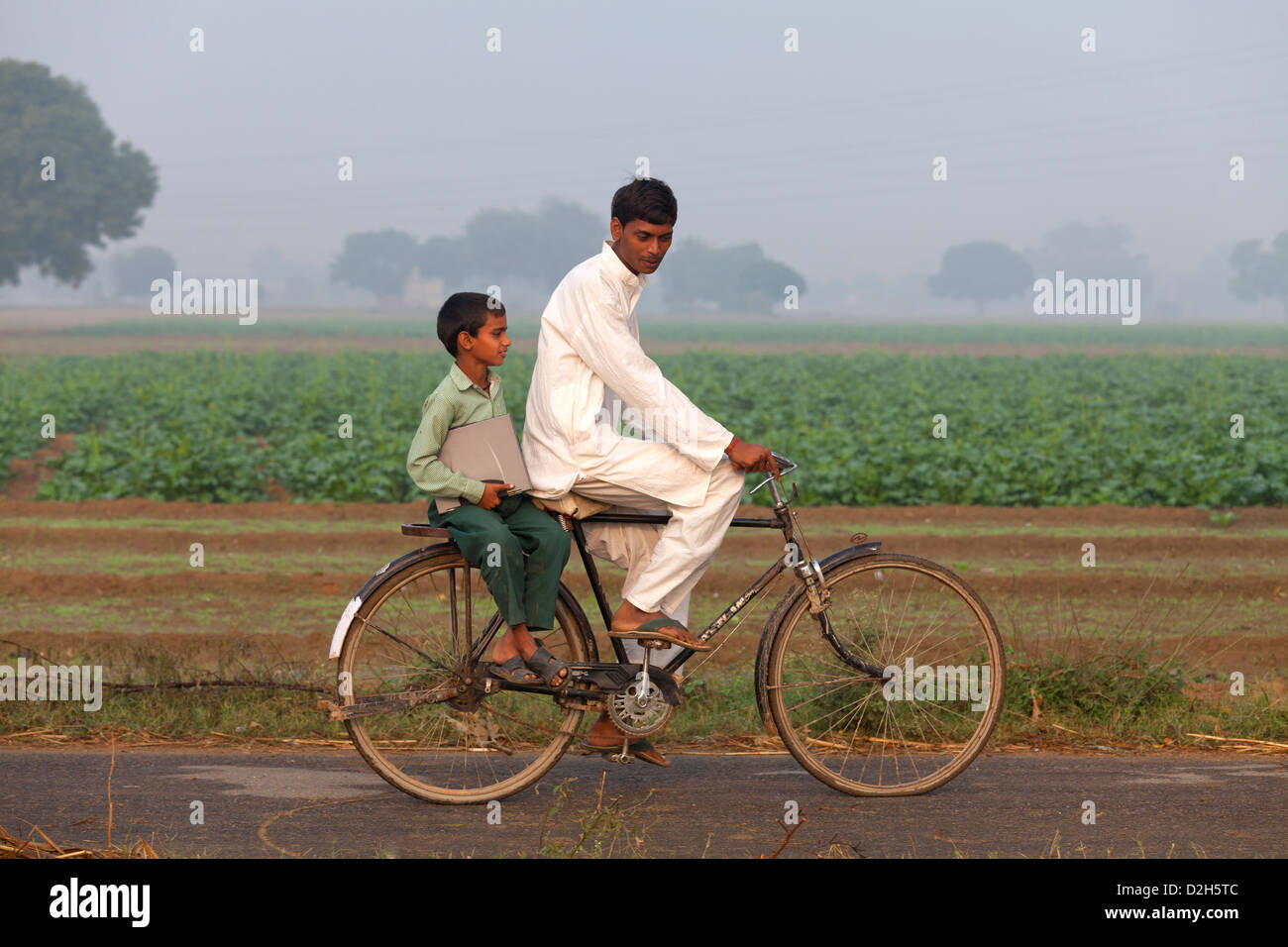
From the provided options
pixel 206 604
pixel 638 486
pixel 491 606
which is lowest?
pixel 206 604

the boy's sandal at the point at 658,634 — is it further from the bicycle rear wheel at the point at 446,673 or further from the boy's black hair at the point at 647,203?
the boy's black hair at the point at 647,203

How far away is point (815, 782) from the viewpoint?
18.2 ft

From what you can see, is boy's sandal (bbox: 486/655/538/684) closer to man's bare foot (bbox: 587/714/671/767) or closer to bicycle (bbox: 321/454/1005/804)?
bicycle (bbox: 321/454/1005/804)

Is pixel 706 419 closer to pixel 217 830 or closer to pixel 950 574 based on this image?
pixel 950 574

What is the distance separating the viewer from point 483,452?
520 cm

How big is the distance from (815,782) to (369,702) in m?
1.76

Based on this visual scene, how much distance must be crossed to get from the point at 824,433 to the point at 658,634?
15768 millimetres

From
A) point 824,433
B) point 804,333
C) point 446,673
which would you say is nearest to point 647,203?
point 446,673

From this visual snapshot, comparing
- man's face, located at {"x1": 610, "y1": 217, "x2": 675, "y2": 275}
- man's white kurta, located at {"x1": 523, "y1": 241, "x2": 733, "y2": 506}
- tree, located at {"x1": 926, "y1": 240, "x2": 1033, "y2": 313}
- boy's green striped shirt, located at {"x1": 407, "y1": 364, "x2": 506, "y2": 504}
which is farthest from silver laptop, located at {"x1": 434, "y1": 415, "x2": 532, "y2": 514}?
tree, located at {"x1": 926, "y1": 240, "x2": 1033, "y2": 313}

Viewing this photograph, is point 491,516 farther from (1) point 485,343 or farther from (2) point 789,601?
(2) point 789,601

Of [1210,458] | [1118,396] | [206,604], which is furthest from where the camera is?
[1118,396]

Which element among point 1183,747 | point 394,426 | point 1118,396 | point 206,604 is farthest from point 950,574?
point 1118,396

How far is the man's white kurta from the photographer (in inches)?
205

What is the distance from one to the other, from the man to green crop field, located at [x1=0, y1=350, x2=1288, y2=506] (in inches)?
497
